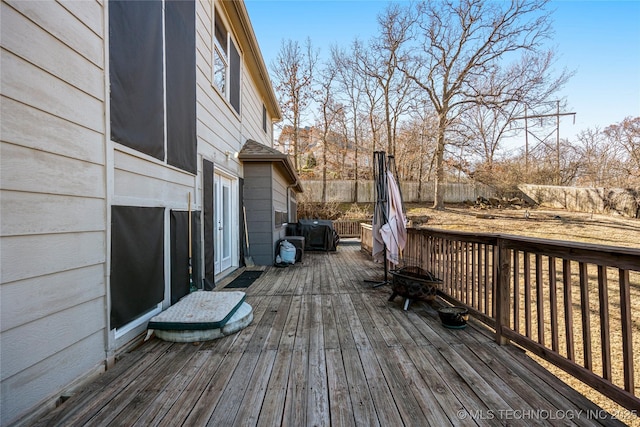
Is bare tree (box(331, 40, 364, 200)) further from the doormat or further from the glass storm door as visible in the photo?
the doormat

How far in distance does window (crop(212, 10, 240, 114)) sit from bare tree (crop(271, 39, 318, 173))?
1169 centimetres

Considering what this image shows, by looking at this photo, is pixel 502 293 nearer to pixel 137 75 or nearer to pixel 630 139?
pixel 137 75

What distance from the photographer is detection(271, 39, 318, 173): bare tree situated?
16.8m

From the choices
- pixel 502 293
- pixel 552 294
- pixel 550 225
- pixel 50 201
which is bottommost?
pixel 502 293

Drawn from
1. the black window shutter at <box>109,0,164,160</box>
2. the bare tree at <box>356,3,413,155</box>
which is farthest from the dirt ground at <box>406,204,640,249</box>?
the black window shutter at <box>109,0,164,160</box>

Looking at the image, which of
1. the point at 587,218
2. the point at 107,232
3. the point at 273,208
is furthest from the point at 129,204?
the point at 587,218

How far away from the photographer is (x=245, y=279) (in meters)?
5.21

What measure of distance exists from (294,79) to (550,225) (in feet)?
47.9

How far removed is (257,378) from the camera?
203 cm

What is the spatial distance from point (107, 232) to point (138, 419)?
128 centimetres

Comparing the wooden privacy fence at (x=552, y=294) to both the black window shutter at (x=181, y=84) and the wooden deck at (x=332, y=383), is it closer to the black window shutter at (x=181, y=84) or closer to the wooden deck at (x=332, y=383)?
the wooden deck at (x=332, y=383)

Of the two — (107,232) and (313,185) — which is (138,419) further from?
(313,185)

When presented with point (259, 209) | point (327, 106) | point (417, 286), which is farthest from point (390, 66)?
point (417, 286)

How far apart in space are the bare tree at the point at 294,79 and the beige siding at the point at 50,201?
16003mm
